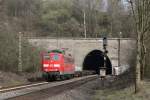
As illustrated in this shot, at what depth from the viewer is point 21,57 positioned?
1877 inches

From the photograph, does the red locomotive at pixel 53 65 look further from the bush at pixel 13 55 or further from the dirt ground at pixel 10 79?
the bush at pixel 13 55

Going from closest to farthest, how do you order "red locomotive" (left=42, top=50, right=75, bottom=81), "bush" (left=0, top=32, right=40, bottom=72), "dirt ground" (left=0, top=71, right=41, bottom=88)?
"dirt ground" (left=0, top=71, right=41, bottom=88), "bush" (left=0, top=32, right=40, bottom=72), "red locomotive" (left=42, top=50, right=75, bottom=81)

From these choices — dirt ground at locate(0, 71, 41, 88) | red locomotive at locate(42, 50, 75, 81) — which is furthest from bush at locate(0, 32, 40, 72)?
red locomotive at locate(42, 50, 75, 81)

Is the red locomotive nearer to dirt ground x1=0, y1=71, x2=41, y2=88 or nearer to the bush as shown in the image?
dirt ground x1=0, y1=71, x2=41, y2=88

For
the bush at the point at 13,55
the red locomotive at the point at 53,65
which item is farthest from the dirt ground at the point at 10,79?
the red locomotive at the point at 53,65

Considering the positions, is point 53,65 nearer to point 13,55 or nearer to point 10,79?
point 13,55

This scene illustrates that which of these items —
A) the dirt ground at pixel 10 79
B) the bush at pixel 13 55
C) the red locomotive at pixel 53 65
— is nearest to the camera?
the dirt ground at pixel 10 79

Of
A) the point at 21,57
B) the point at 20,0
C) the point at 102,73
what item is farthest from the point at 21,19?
the point at 102,73

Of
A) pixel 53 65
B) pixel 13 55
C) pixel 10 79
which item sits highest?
pixel 13 55

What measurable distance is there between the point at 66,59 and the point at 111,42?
31325 mm

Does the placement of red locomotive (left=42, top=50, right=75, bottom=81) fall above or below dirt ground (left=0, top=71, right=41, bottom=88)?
above

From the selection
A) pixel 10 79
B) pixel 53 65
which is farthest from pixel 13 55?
pixel 10 79

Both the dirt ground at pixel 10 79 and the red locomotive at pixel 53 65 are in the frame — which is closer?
the dirt ground at pixel 10 79

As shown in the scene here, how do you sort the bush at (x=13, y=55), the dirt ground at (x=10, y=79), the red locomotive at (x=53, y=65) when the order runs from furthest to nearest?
the red locomotive at (x=53, y=65), the bush at (x=13, y=55), the dirt ground at (x=10, y=79)
